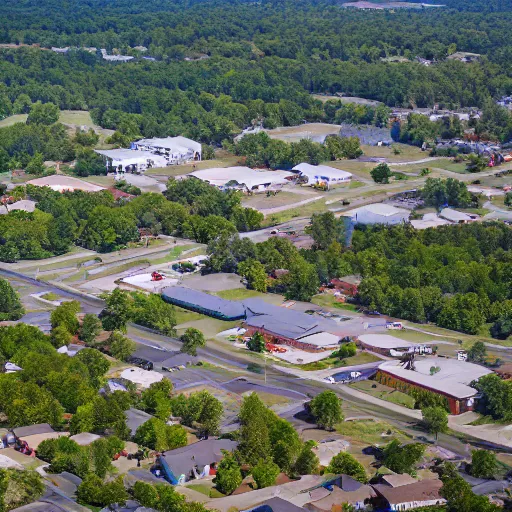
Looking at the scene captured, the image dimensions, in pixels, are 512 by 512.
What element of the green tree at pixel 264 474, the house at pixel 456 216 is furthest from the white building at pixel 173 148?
the green tree at pixel 264 474

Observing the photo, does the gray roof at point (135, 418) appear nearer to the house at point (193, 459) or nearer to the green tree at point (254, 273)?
the house at point (193, 459)

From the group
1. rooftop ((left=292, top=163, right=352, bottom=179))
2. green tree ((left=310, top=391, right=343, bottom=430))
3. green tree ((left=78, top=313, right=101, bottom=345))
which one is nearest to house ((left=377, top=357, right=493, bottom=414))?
green tree ((left=310, top=391, right=343, bottom=430))

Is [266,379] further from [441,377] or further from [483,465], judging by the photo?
[483,465]

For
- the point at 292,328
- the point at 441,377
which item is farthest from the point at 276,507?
the point at 292,328

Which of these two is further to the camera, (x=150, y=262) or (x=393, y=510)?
(x=150, y=262)

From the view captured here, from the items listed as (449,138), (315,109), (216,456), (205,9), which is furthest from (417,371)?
(205,9)

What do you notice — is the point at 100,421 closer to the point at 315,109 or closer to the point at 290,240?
the point at 290,240

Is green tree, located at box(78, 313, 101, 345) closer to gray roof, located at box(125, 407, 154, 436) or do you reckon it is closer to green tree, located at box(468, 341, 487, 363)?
gray roof, located at box(125, 407, 154, 436)
